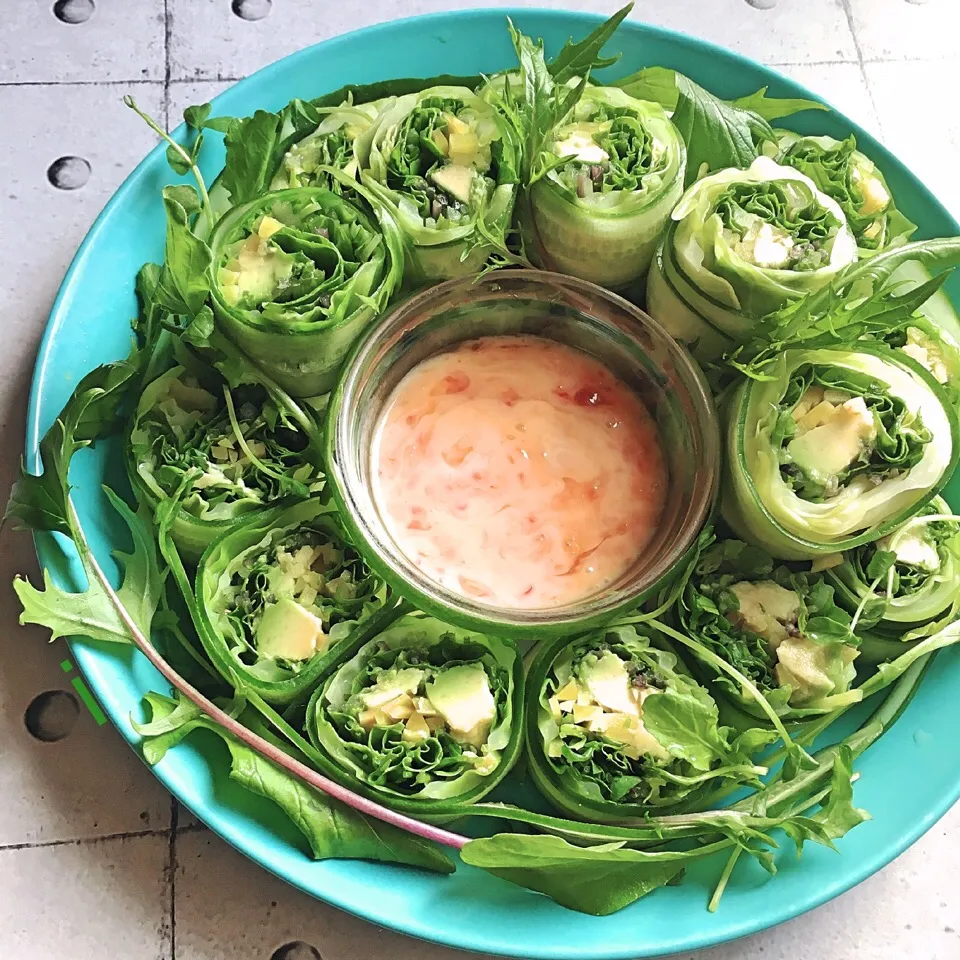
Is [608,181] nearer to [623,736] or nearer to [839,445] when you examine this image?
[839,445]

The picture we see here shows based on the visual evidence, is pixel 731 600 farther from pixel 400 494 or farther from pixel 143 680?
pixel 143 680

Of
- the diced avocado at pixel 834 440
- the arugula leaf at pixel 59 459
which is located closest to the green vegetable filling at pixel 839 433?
the diced avocado at pixel 834 440

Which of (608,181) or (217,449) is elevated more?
(608,181)

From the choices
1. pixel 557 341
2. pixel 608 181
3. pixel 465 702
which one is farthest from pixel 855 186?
pixel 465 702

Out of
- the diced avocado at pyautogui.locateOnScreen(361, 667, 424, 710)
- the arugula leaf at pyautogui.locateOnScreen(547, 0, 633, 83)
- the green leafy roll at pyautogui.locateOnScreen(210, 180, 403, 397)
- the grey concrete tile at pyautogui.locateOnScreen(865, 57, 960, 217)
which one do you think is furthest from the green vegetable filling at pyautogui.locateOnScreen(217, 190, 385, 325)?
the grey concrete tile at pyautogui.locateOnScreen(865, 57, 960, 217)

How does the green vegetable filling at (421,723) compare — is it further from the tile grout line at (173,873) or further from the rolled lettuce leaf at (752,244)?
the rolled lettuce leaf at (752,244)

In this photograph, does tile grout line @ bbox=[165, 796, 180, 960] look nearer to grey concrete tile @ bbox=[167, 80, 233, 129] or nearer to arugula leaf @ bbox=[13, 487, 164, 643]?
arugula leaf @ bbox=[13, 487, 164, 643]
